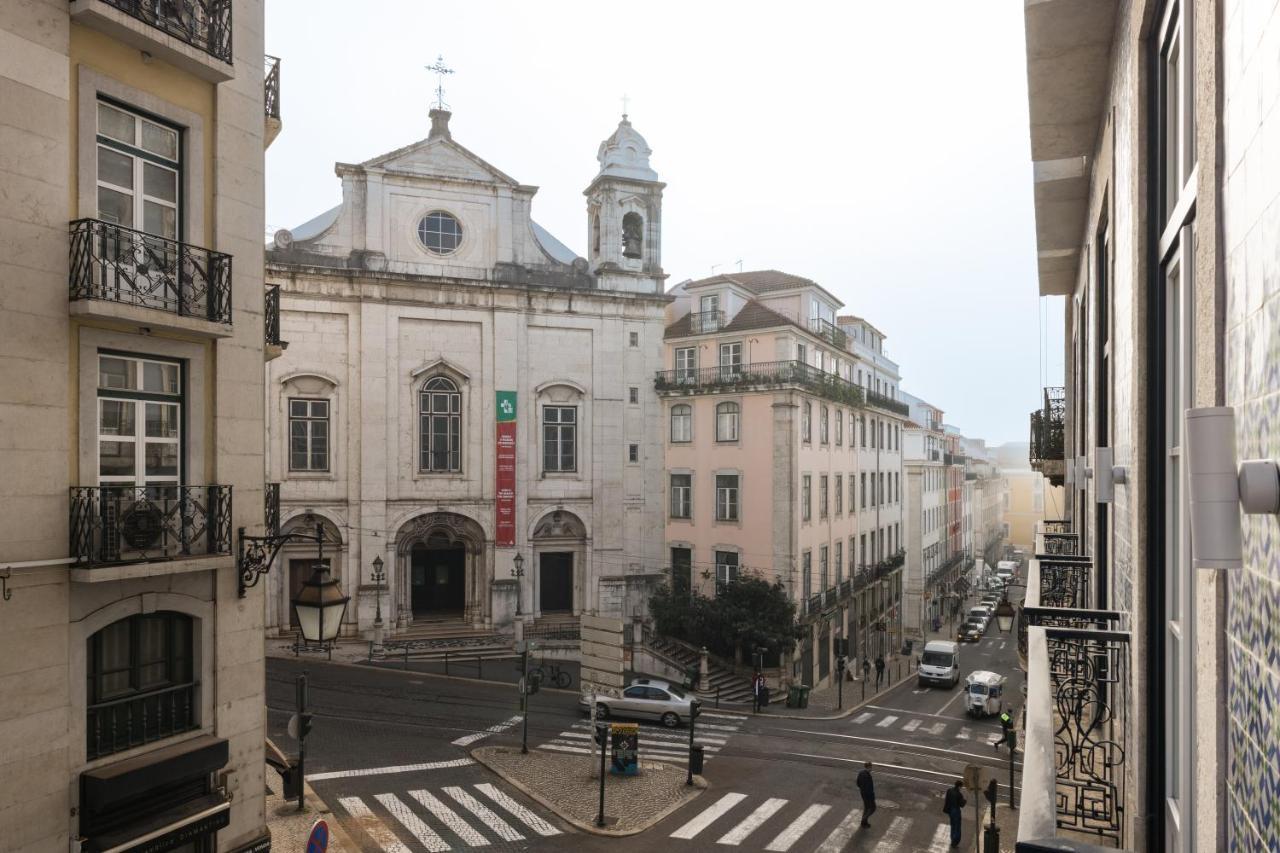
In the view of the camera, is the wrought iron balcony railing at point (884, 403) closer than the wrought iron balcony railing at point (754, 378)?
No

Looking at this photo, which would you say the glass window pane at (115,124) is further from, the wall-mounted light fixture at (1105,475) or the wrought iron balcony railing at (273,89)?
the wall-mounted light fixture at (1105,475)

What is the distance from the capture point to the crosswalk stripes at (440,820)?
15.9 m

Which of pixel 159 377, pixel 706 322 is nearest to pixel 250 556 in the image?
pixel 159 377

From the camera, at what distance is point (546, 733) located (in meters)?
24.2

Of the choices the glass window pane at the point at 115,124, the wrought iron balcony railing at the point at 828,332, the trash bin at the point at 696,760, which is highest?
the wrought iron balcony railing at the point at 828,332

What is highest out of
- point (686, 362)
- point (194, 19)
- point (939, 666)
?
point (194, 19)

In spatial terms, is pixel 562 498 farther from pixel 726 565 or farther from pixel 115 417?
pixel 115 417

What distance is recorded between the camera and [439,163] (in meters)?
35.5

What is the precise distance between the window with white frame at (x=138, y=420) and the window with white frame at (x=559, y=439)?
26.6m

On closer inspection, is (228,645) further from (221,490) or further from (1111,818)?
(1111,818)

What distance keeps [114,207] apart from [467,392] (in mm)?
26015

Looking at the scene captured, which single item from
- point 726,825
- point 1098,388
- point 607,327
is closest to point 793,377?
point 607,327

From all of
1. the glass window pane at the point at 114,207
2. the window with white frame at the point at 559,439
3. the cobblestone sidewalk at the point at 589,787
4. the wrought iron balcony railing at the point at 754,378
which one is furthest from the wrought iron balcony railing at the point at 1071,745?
the window with white frame at the point at 559,439

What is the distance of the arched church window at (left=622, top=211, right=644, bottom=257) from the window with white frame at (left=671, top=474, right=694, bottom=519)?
10936 mm
